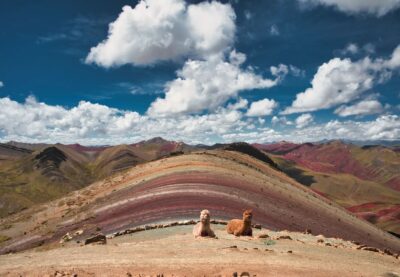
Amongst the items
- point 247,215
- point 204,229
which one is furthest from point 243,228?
point 204,229

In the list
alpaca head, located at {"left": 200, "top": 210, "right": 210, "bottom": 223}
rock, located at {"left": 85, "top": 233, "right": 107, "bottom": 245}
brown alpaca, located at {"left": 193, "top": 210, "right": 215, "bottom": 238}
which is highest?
alpaca head, located at {"left": 200, "top": 210, "right": 210, "bottom": 223}

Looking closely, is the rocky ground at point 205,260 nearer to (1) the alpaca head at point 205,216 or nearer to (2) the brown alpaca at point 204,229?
(2) the brown alpaca at point 204,229

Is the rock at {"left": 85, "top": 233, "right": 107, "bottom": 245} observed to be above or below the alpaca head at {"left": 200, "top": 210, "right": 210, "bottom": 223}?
below

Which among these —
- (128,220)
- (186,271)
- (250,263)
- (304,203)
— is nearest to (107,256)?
(186,271)

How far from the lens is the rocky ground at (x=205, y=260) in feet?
50.1

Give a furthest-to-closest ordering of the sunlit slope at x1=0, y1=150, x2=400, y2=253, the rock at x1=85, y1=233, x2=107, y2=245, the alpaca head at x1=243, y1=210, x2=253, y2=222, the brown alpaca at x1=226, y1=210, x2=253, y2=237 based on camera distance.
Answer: the sunlit slope at x1=0, y1=150, x2=400, y2=253
the brown alpaca at x1=226, y1=210, x2=253, y2=237
the alpaca head at x1=243, y1=210, x2=253, y2=222
the rock at x1=85, y1=233, x2=107, y2=245

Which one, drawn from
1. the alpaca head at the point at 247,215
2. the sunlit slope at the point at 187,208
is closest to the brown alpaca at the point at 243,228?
the alpaca head at the point at 247,215

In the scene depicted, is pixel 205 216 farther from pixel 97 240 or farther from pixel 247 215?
pixel 97 240

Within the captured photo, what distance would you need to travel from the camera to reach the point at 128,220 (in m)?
34.0

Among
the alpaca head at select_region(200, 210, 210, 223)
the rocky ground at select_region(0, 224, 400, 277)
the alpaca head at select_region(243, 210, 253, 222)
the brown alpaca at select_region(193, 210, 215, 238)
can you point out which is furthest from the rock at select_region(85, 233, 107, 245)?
the alpaca head at select_region(243, 210, 253, 222)

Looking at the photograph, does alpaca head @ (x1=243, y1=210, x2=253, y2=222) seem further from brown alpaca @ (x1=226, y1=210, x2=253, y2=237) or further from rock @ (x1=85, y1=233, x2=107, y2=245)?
rock @ (x1=85, y1=233, x2=107, y2=245)

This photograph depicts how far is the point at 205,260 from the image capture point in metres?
16.6

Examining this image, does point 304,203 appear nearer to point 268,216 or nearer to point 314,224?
point 314,224

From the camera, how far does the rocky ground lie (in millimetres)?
15281
